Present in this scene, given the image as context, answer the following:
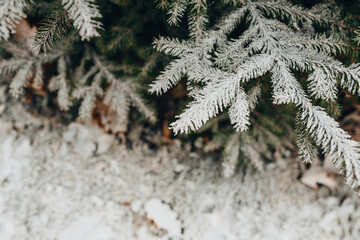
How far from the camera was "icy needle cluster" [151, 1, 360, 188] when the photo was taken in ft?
3.23

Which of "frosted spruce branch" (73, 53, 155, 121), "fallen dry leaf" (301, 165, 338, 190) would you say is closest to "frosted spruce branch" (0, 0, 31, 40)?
"frosted spruce branch" (73, 53, 155, 121)

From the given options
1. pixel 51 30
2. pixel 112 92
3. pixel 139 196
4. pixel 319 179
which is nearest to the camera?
pixel 51 30

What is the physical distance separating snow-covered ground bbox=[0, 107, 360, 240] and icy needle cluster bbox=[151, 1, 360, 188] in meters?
1.07

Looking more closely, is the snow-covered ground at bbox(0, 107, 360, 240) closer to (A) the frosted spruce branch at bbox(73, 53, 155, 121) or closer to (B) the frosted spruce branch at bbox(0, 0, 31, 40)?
(A) the frosted spruce branch at bbox(73, 53, 155, 121)

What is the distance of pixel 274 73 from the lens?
1.08m

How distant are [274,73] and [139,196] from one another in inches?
57.0

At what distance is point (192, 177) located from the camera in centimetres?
210

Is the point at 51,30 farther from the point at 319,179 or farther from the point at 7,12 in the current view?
the point at 319,179

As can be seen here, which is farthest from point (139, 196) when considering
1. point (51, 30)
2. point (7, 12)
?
point (7, 12)

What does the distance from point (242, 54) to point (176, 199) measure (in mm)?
1337

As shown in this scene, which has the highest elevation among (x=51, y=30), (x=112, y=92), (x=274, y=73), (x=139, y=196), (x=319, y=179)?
(x=274, y=73)

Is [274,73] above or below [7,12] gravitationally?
above

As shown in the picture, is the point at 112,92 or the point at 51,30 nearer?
the point at 51,30

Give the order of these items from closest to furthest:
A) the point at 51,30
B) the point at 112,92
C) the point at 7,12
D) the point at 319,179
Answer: the point at 7,12, the point at 51,30, the point at 112,92, the point at 319,179
